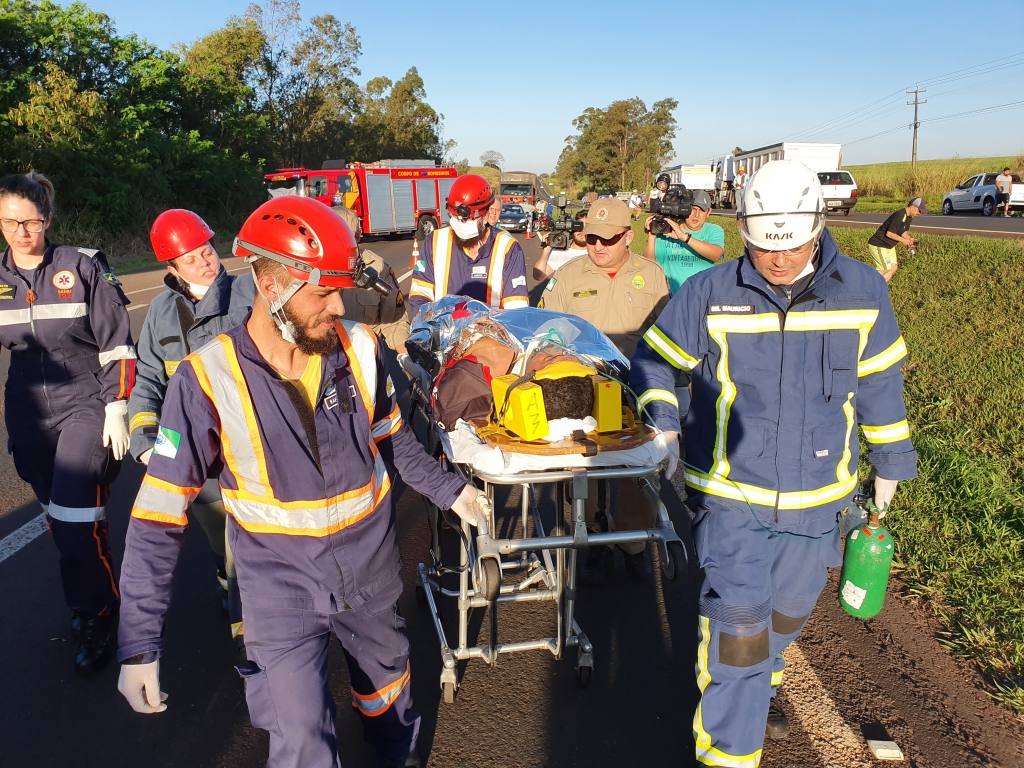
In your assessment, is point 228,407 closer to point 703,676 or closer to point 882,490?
point 703,676

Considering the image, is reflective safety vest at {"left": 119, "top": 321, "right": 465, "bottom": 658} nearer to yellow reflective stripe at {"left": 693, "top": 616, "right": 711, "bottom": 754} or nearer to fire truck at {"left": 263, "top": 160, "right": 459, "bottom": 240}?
yellow reflective stripe at {"left": 693, "top": 616, "right": 711, "bottom": 754}

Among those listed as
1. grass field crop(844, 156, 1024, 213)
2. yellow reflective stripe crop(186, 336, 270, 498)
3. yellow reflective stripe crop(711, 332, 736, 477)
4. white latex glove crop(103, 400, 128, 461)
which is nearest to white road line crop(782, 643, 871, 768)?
yellow reflective stripe crop(711, 332, 736, 477)

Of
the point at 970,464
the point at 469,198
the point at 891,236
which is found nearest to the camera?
the point at 469,198

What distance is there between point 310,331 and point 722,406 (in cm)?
147

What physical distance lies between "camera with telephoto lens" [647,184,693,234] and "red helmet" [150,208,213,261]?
12.1ft

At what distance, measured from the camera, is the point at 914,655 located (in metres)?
3.59

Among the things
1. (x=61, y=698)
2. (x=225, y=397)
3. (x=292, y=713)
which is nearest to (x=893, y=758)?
(x=292, y=713)

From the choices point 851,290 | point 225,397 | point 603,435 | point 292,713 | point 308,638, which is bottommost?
point 292,713

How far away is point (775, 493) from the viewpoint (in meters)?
2.68

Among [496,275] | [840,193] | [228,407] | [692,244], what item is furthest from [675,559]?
[840,193]

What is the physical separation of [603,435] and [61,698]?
2614 mm

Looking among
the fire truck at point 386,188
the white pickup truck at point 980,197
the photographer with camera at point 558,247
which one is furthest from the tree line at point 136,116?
the white pickup truck at point 980,197

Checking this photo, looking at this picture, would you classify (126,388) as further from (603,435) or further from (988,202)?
(988,202)

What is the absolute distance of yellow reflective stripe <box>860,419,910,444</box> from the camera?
109 inches
